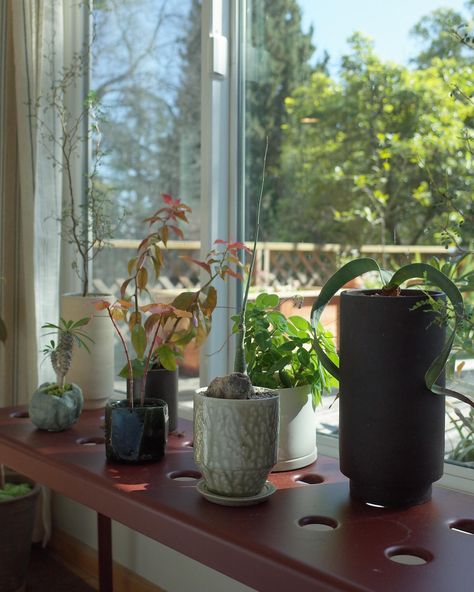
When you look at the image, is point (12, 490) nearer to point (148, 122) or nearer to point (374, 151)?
point (148, 122)

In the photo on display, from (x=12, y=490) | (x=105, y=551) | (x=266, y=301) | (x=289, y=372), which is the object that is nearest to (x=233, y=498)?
(x=289, y=372)

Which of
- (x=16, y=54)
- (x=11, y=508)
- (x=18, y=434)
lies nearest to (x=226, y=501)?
(x=18, y=434)

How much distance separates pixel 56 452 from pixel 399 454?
2.43 feet

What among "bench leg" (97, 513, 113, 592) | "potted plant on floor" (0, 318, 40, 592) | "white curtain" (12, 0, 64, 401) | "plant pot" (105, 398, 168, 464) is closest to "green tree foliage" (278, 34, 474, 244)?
"plant pot" (105, 398, 168, 464)

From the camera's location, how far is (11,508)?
2.18m

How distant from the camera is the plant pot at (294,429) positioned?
1.47 m

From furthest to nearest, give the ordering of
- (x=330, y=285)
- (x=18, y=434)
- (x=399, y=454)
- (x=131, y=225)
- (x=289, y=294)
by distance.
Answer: (x=131, y=225), (x=289, y=294), (x=18, y=434), (x=330, y=285), (x=399, y=454)

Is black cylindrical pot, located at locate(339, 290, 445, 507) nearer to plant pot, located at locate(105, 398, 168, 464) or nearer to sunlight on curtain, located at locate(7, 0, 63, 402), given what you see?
plant pot, located at locate(105, 398, 168, 464)

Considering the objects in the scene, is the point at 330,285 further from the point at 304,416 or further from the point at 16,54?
the point at 16,54

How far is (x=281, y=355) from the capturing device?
4.96 ft

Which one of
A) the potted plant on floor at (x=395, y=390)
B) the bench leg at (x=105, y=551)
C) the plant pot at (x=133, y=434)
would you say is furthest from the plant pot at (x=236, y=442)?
the bench leg at (x=105, y=551)

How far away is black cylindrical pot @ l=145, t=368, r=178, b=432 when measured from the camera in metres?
1.69

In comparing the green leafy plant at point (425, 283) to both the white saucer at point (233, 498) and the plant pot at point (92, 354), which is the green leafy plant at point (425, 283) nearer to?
the white saucer at point (233, 498)

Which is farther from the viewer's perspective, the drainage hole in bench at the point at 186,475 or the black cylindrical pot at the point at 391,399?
the drainage hole in bench at the point at 186,475
